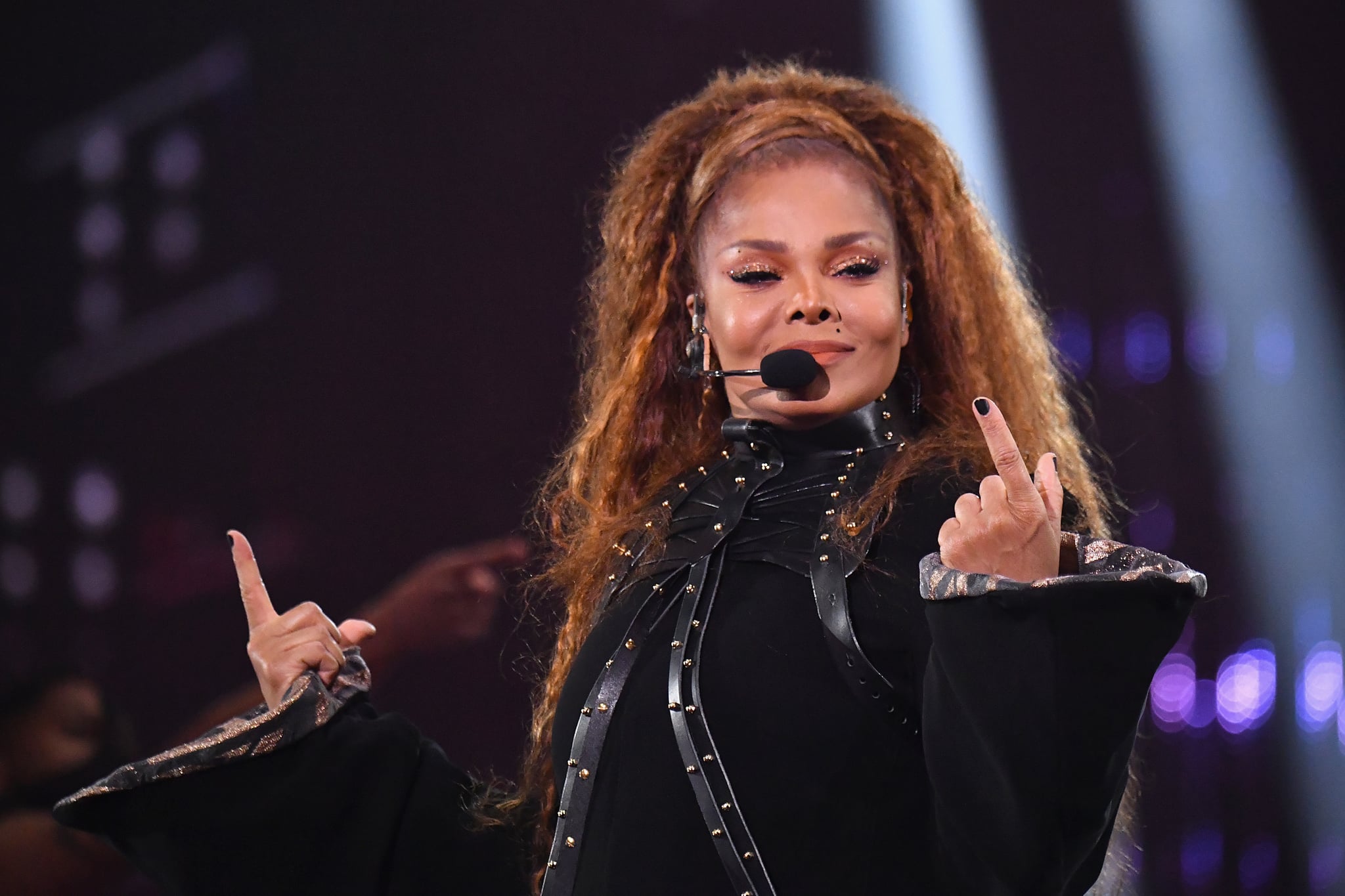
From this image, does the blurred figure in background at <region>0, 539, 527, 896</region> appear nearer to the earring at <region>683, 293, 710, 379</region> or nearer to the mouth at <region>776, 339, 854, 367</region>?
the earring at <region>683, 293, 710, 379</region>

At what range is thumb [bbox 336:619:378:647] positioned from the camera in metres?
1.71

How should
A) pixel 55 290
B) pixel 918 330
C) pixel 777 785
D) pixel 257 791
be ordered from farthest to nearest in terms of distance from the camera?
pixel 55 290
pixel 918 330
pixel 257 791
pixel 777 785

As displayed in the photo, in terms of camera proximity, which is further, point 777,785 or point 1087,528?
point 1087,528

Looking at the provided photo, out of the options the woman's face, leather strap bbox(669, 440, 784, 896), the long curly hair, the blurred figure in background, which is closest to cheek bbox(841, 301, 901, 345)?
the woman's face

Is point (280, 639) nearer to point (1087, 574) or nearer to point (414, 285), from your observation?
point (1087, 574)

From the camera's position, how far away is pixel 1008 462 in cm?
111

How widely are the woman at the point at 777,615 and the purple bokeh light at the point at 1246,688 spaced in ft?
3.27

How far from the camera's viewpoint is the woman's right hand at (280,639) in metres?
1.62

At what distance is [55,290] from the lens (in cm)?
278

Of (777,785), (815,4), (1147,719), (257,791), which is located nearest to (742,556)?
(777,785)

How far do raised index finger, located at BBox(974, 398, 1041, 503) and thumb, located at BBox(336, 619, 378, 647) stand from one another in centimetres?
92

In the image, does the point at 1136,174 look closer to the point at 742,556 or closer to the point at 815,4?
the point at 815,4

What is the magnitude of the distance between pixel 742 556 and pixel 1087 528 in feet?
1.21

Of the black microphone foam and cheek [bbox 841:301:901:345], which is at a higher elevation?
cheek [bbox 841:301:901:345]
